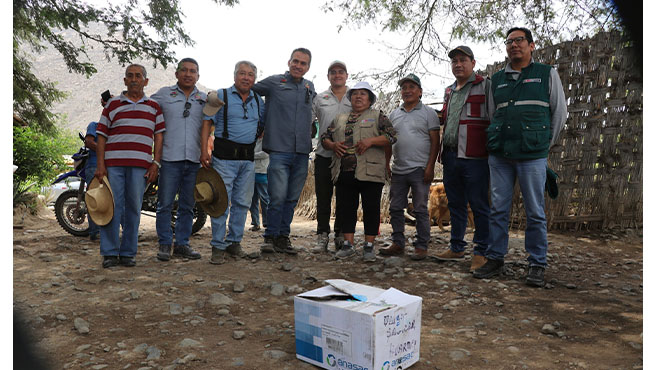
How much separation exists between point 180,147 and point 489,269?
3017 mm

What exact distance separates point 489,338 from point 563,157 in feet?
12.6

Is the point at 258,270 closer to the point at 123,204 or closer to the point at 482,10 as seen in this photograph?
the point at 123,204

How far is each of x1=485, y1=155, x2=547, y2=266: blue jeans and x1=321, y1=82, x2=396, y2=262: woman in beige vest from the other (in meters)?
1.04

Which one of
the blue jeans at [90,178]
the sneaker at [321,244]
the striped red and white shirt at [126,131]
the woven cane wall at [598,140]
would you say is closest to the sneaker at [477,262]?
the sneaker at [321,244]

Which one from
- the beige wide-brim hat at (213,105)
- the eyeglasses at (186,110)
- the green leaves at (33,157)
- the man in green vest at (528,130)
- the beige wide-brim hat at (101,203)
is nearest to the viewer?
the man in green vest at (528,130)

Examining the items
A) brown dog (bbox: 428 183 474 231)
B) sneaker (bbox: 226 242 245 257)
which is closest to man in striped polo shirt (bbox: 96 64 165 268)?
sneaker (bbox: 226 242 245 257)

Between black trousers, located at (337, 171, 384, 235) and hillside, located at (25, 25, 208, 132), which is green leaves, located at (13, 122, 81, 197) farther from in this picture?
hillside, located at (25, 25, 208, 132)

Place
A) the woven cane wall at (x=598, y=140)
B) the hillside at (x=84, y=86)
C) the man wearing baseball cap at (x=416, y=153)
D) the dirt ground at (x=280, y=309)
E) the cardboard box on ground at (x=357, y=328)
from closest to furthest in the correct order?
the cardboard box on ground at (x=357, y=328), the dirt ground at (x=280, y=309), the man wearing baseball cap at (x=416, y=153), the woven cane wall at (x=598, y=140), the hillside at (x=84, y=86)

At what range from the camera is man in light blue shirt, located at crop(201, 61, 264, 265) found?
433 centimetres

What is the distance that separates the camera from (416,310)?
221cm

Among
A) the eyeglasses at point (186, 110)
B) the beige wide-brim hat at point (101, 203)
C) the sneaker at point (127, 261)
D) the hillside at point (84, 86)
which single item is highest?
the hillside at point (84, 86)

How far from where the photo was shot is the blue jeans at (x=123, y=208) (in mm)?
4129

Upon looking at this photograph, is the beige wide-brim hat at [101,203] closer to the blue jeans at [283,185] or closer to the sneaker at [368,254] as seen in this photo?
the blue jeans at [283,185]

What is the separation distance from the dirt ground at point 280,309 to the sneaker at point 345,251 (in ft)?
0.38
